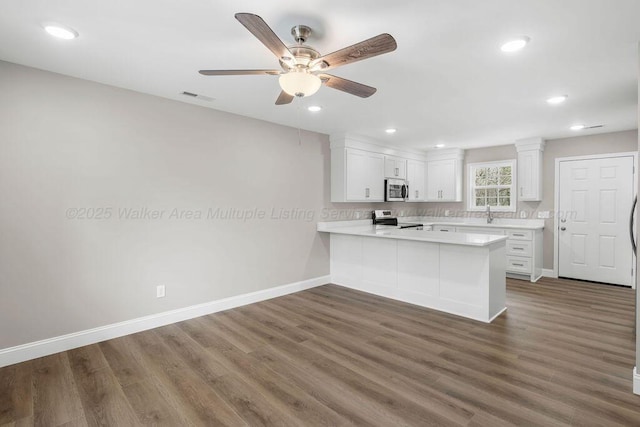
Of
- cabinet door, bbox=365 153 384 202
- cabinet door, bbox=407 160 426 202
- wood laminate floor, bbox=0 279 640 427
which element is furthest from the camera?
cabinet door, bbox=407 160 426 202

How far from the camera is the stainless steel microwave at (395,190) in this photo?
584cm

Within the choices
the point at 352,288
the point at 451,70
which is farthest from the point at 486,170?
the point at 451,70

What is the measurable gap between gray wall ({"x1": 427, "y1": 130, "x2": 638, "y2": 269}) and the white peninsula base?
2.47 m

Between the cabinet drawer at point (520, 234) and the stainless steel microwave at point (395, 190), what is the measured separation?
1884mm

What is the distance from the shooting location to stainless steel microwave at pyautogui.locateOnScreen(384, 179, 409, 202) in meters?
5.84

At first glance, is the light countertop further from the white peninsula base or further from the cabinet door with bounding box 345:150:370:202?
the cabinet door with bounding box 345:150:370:202

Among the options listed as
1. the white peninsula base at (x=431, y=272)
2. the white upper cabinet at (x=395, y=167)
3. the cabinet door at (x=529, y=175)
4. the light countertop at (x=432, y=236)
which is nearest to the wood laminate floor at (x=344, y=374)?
the white peninsula base at (x=431, y=272)

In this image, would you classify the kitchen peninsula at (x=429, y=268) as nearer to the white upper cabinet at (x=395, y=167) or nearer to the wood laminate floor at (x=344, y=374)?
the wood laminate floor at (x=344, y=374)

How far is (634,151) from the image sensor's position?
4.78 metres

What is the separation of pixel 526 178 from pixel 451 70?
12.9 feet

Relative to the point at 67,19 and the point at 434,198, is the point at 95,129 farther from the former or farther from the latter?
the point at 434,198

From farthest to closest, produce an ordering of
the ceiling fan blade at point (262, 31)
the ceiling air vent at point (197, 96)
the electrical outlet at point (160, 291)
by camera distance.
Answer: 1. the electrical outlet at point (160, 291)
2. the ceiling air vent at point (197, 96)
3. the ceiling fan blade at point (262, 31)

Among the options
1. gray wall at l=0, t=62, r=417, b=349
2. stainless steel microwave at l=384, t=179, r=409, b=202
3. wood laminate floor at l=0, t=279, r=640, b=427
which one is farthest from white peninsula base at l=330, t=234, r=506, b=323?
stainless steel microwave at l=384, t=179, r=409, b=202

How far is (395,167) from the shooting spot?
20.1 feet
